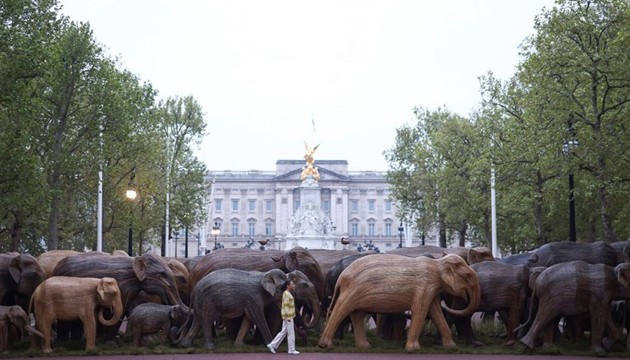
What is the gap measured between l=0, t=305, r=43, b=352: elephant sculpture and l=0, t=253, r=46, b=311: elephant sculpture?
5.62 feet

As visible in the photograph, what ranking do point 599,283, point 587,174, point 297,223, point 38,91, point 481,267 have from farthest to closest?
1. point 297,223
2. point 38,91
3. point 587,174
4. point 481,267
5. point 599,283

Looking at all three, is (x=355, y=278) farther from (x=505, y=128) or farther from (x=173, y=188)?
(x=173, y=188)

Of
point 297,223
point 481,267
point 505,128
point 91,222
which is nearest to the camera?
point 481,267

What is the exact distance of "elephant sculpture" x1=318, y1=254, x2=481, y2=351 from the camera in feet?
63.0

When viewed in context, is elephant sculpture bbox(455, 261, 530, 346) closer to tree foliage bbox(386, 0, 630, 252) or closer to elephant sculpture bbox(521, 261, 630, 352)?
elephant sculpture bbox(521, 261, 630, 352)

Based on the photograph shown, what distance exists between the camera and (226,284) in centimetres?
1950

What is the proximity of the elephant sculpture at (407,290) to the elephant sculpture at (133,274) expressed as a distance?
4.11 m

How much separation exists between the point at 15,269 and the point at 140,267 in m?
3.15

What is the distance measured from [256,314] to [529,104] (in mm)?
20758

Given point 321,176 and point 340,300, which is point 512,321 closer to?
point 340,300

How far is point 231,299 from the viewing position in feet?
63.8

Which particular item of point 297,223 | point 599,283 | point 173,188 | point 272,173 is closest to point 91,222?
point 173,188

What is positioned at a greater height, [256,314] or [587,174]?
[587,174]

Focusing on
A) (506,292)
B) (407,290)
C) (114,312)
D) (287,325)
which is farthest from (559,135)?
(114,312)
